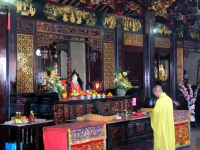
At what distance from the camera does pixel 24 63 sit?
7820 millimetres

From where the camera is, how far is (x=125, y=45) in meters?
10.4

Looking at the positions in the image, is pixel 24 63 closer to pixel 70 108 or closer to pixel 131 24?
pixel 70 108

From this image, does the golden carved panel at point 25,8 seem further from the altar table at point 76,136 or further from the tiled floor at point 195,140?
the tiled floor at point 195,140

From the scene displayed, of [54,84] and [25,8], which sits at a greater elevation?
[25,8]

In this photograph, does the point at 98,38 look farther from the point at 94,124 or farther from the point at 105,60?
the point at 94,124

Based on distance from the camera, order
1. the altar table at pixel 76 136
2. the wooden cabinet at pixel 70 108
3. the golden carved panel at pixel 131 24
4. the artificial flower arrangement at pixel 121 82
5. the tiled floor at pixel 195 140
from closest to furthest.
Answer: the altar table at pixel 76 136 → the wooden cabinet at pixel 70 108 → the tiled floor at pixel 195 140 → the artificial flower arrangement at pixel 121 82 → the golden carved panel at pixel 131 24

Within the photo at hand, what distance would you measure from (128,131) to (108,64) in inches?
123

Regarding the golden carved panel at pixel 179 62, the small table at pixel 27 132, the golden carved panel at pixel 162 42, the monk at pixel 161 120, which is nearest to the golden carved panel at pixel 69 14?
the small table at pixel 27 132

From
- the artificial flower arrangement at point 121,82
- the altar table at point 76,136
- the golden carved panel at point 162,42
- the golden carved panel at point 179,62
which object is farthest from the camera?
the golden carved panel at point 179,62

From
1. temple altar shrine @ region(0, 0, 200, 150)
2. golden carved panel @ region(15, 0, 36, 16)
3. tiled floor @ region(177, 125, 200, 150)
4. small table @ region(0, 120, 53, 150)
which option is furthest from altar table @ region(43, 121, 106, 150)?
golden carved panel @ region(15, 0, 36, 16)

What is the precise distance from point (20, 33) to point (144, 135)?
322 centimetres

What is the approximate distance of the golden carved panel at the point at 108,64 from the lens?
980 centimetres

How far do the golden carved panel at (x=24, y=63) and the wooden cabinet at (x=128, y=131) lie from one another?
2171 mm

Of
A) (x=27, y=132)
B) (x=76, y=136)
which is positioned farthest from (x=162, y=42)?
(x=76, y=136)
